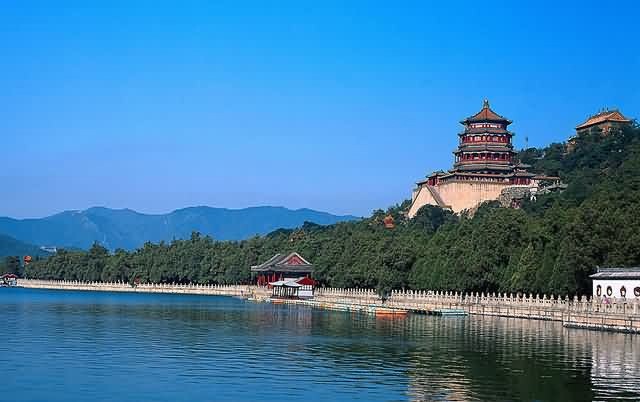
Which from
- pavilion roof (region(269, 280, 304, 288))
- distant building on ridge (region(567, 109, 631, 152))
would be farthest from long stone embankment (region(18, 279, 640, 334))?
distant building on ridge (region(567, 109, 631, 152))

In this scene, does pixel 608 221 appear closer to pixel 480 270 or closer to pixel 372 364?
pixel 480 270

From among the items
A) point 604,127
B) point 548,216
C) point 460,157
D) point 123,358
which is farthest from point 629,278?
point 604,127

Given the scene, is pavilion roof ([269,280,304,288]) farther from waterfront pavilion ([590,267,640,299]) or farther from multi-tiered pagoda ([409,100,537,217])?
waterfront pavilion ([590,267,640,299])

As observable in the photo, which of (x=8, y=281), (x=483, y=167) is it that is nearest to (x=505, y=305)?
(x=483, y=167)

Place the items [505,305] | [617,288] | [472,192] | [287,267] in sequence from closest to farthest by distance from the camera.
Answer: [617,288]
[505,305]
[472,192]
[287,267]

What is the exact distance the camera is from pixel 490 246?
228ft

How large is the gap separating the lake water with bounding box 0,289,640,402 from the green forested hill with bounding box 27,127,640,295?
220 inches

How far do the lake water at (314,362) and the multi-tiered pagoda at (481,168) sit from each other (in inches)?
2080

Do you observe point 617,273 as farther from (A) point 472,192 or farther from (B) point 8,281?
(B) point 8,281

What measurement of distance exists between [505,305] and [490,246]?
7.19 meters

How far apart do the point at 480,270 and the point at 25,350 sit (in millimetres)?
Answer: 37845

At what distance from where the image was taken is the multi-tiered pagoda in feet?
358

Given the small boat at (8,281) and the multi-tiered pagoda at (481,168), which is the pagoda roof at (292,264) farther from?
the small boat at (8,281)

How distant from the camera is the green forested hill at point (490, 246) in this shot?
55.7 meters
